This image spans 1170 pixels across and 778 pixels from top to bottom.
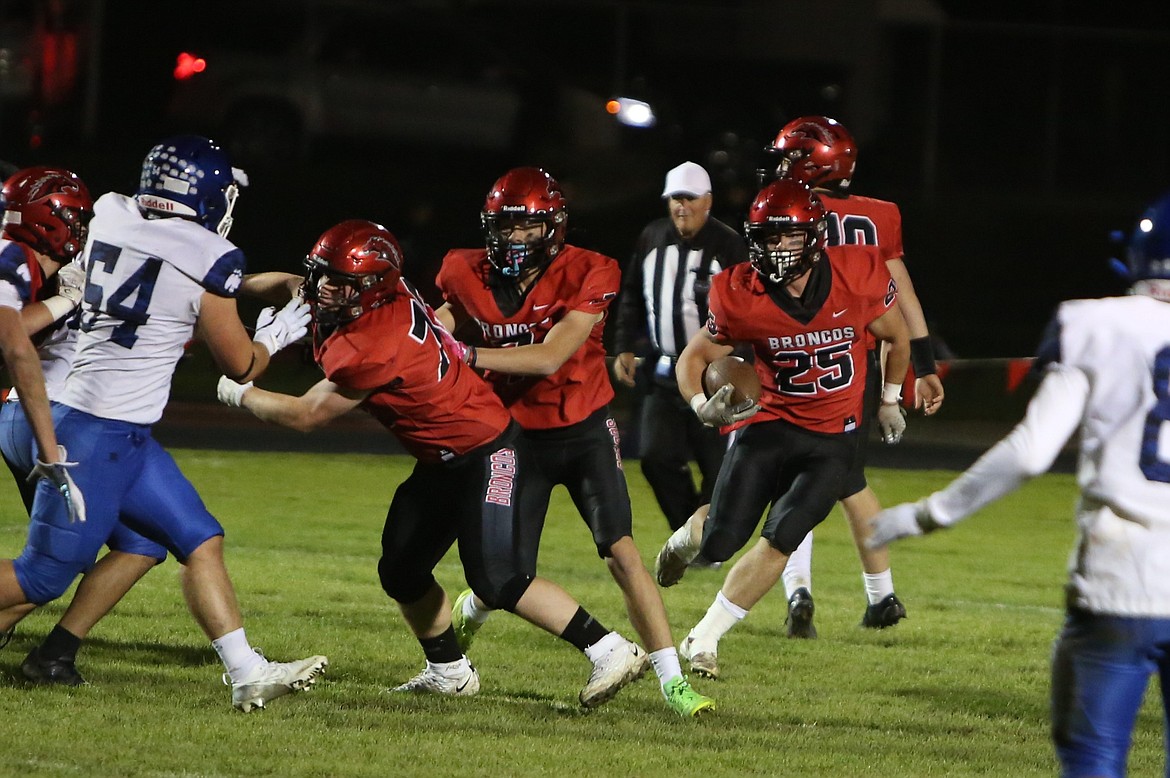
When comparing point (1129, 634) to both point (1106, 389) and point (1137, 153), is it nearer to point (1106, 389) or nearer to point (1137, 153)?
point (1106, 389)

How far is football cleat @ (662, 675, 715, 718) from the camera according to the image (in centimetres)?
528

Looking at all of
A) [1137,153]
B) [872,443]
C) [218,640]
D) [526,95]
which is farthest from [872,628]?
[1137,153]

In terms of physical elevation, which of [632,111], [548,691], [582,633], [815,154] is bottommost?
[548,691]

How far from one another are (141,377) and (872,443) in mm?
9743

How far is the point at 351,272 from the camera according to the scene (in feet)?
16.3

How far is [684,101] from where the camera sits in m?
20.1

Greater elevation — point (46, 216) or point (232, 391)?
point (46, 216)

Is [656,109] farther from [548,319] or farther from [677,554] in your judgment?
[548,319]

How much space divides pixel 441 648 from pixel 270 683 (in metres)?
0.63

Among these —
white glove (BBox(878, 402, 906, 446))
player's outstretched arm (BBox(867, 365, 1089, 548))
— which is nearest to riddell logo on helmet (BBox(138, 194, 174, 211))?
player's outstretched arm (BBox(867, 365, 1089, 548))

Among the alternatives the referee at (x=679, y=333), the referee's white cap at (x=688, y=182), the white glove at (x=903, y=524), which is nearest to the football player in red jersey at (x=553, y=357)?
the white glove at (x=903, y=524)

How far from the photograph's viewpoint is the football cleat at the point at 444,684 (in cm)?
555

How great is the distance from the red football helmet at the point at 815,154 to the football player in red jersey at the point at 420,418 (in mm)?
1974

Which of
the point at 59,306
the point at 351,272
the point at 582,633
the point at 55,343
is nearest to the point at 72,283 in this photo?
the point at 59,306
